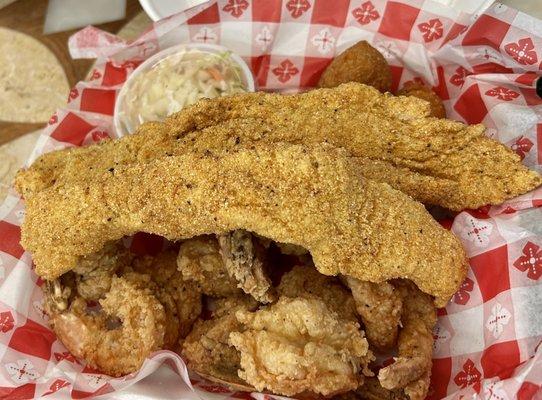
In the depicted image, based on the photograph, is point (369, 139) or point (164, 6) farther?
point (164, 6)

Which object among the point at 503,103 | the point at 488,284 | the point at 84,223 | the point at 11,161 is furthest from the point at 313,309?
the point at 11,161

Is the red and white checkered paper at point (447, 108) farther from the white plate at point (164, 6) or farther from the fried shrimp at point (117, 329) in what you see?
the white plate at point (164, 6)

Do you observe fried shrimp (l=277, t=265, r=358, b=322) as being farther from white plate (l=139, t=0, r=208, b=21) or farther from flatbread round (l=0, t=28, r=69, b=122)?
flatbread round (l=0, t=28, r=69, b=122)

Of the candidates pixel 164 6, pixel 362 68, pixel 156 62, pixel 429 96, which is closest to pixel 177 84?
pixel 156 62

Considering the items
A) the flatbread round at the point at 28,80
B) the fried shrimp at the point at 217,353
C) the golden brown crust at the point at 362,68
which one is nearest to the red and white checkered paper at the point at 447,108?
the fried shrimp at the point at 217,353

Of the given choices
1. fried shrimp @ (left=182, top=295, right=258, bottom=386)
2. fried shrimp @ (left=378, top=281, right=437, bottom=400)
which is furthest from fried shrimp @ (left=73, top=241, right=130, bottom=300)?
fried shrimp @ (left=378, top=281, right=437, bottom=400)

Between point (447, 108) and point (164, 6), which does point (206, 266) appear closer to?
point (447, 108)
